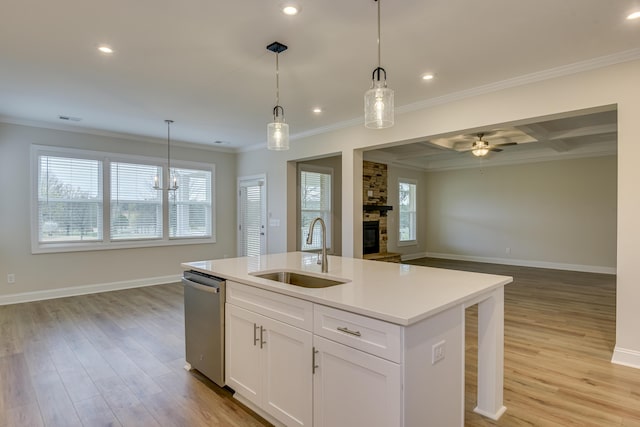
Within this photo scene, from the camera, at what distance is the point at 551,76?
336 centimetres

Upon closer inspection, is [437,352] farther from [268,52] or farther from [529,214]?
[529,214]

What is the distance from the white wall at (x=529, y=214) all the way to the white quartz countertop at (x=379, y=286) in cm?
672

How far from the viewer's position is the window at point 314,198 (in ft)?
23.0

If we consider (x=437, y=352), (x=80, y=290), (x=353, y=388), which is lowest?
(x=80, y=290)

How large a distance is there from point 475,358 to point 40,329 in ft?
15.1

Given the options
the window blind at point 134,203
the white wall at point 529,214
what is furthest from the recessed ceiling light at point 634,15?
the window blind at point 134,203

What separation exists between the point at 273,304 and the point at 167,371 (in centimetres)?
148

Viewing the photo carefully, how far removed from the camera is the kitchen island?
155 cm

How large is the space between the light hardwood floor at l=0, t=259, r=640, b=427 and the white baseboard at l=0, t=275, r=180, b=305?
262 mm

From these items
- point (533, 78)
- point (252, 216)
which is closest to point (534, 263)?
point (533, 78)

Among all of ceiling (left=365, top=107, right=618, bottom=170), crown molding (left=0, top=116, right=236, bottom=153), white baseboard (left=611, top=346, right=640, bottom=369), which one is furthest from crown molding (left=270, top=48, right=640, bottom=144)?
crown molding (left=0, top=116, right=236, bottom=153)

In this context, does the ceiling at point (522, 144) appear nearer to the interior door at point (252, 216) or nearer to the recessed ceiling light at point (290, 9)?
the interior door at point (252, 216)

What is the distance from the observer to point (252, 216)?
7.16 meters

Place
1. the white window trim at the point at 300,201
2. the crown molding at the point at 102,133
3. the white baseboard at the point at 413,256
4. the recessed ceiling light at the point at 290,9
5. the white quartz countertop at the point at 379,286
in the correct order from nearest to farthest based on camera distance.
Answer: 1. the white quartz countertop at the point at 379,286
2. the recessed ceiling light at the point at 290,9
3. the crown molding at the point at 102,133
4. the white window trim at the point at 300,201
5. the white baseboard at the point at 413,256
